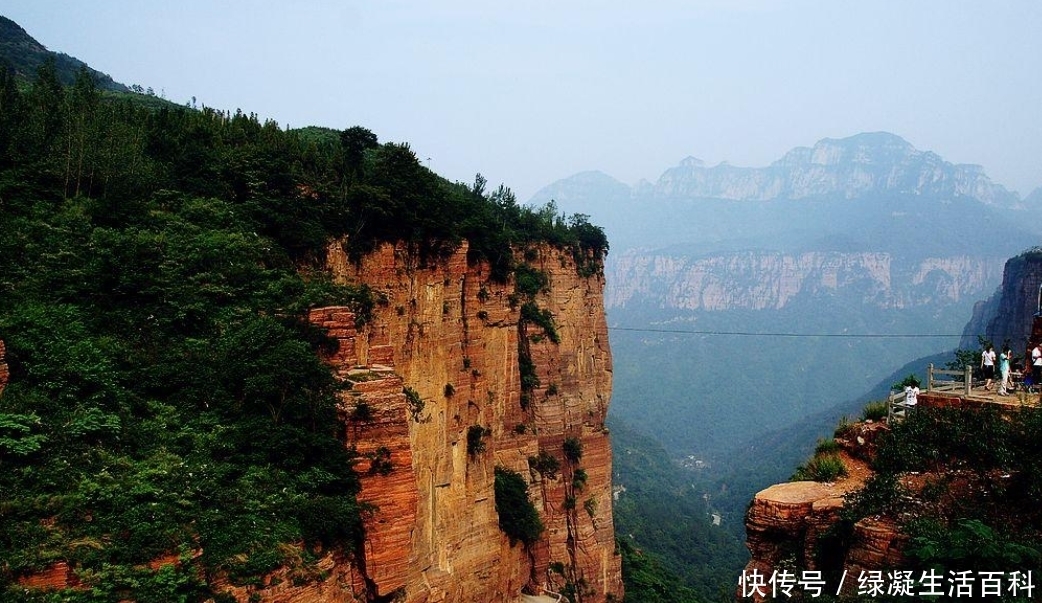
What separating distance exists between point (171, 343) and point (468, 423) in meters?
12.2

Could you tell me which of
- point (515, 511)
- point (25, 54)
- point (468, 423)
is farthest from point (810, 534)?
point (25, 54)

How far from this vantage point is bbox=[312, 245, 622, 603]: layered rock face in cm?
1401

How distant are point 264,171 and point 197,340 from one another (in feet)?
25.9

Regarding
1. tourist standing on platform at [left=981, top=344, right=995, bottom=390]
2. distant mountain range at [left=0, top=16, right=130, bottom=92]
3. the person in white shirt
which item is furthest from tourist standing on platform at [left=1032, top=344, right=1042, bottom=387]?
distant mountain range at [left=0, top=16, right=130, bottom=92]

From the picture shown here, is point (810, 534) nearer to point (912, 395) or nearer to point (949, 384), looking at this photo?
point (912, 395)

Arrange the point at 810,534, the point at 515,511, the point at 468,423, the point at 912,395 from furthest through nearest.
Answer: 1. the point at 515,511
2. the point at 468,423
3. the point at 912,395
4. the point at 810,534

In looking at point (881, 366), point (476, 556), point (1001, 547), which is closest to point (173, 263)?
point (476, 556)

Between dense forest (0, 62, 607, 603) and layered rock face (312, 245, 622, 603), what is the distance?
0.82 meters

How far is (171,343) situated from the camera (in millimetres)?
14461

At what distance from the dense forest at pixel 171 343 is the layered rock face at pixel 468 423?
0.82m

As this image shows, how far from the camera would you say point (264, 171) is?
20.6 metres

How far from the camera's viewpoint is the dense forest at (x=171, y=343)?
33.4 feet

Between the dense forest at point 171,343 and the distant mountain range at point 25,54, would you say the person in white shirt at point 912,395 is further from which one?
A: the distant mountain range at point 25,54

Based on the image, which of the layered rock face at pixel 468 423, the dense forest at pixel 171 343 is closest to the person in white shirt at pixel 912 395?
the layered rock face at pixel 468 423
